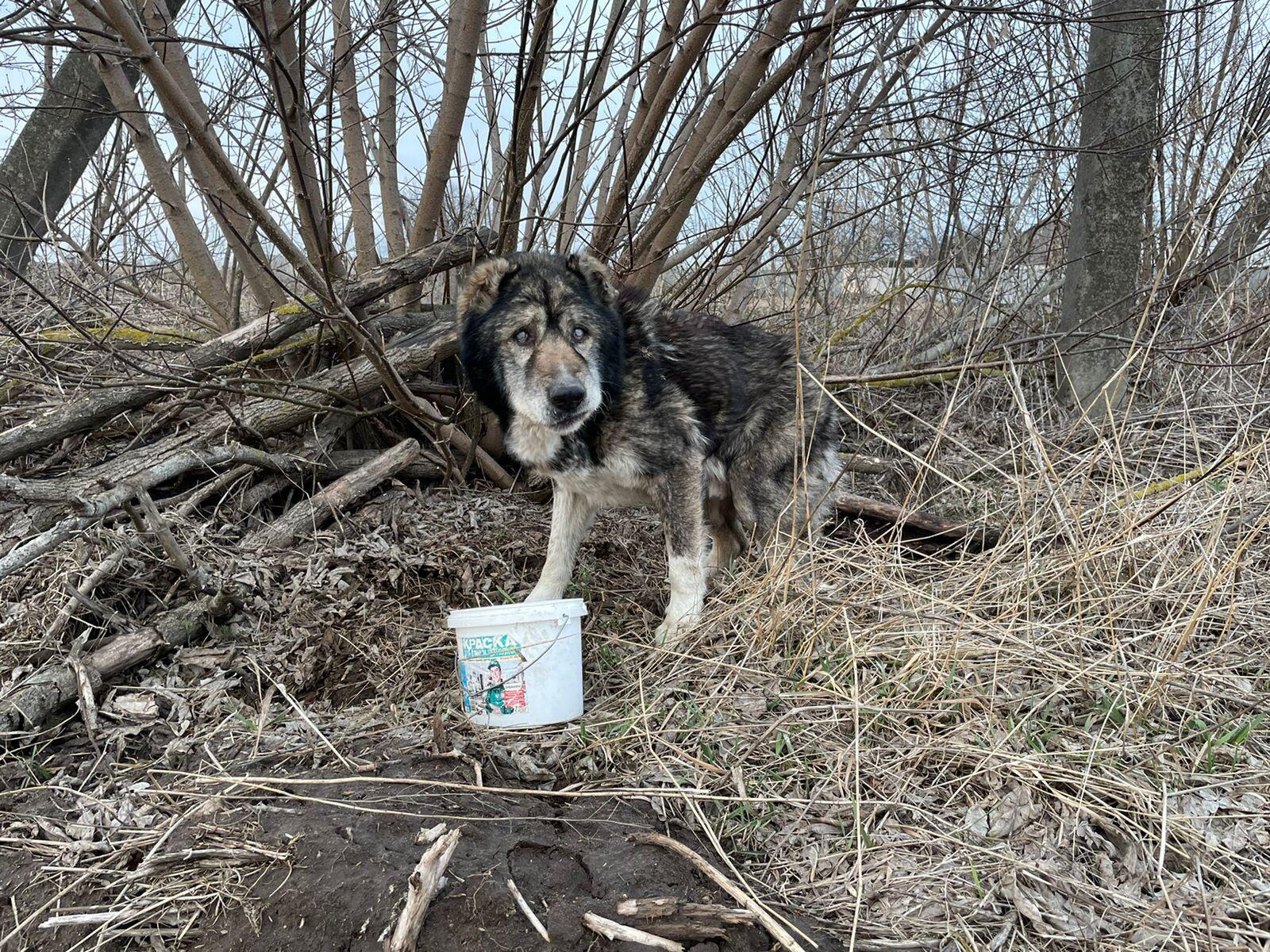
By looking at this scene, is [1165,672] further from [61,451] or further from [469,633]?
[61,451]

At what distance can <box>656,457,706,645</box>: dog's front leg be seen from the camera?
3.99 m

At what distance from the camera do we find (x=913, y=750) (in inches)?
109

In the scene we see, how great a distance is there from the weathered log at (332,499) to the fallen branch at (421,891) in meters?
2.42

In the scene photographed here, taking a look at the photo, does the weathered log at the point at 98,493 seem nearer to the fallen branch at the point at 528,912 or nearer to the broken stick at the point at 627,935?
the fallen branch at the point at 528,912

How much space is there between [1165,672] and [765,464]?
2.18 meters

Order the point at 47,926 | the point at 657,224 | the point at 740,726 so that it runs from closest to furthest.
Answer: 1. the point at 47,926
2. the point at 740,726
3. the point at 657,224

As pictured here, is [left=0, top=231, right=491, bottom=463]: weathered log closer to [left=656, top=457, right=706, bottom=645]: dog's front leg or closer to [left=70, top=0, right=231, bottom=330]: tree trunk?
[left=70, top=0, right=231, bottom=330]: tree trunk

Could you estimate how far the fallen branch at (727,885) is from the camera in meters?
2.12

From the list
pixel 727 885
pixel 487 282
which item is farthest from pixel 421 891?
pixel 487 282

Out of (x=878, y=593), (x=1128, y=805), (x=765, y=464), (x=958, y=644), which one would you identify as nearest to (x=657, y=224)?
(x=765, y=464)

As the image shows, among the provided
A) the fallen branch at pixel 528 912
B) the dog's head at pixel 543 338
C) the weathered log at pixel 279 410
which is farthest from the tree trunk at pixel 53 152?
the fallen branch at pixel 528 912

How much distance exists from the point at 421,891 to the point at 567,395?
1.93 meters

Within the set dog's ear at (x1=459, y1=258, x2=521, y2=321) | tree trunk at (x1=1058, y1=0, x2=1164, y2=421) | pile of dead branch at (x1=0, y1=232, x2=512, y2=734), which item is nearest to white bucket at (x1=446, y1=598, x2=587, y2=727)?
pile of dead branch at (x1=0, y1=232, x2=512, y2=734)

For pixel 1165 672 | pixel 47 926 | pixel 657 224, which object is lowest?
pixel 47 926
